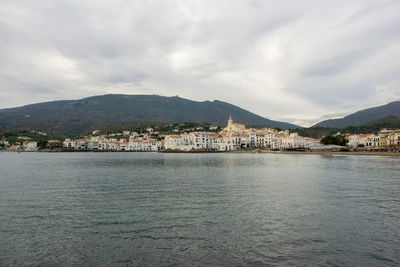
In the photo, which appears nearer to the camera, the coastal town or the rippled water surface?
the rippled water surface

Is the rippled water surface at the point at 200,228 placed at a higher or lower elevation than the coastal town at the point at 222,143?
lower

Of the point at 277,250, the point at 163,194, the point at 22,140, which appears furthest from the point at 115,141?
the point at 277,250

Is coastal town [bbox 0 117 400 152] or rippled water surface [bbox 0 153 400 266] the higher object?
coastal town [bbox 0 117 400 152]

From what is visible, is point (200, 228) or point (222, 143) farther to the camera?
point (222, 143)

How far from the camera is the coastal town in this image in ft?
306

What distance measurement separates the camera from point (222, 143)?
114 meters

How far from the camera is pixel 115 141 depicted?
133125mm

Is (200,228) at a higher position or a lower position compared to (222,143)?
lower

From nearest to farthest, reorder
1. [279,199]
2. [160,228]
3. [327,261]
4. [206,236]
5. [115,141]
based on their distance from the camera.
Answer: [327,261], [206,236], [160,228], [279,199], [115,141]

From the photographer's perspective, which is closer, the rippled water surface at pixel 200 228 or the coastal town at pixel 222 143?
the rippled water surface at pixel 200 228

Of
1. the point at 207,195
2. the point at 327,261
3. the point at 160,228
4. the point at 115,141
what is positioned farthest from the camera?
the point at 115,141

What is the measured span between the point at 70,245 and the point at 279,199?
9.51 meters

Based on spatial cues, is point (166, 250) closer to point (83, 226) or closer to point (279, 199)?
point (83, 226)

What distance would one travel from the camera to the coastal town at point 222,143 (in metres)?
93.4
